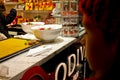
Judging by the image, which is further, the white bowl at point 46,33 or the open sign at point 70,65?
the white bowl at point 46,33

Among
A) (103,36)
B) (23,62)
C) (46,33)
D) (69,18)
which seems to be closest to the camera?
(103,36)

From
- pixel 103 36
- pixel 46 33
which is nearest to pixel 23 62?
pixel 46 33

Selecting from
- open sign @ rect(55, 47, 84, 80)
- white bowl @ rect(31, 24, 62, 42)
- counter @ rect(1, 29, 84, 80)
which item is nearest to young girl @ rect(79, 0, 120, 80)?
counter @ rect(1, 29, 84, 80)

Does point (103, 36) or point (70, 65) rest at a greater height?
point (103, 36)

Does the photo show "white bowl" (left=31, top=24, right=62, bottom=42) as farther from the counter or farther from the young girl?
the young girl

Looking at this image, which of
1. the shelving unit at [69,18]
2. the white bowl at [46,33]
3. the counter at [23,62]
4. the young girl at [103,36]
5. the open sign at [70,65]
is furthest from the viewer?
the shelving unit at [69,18]

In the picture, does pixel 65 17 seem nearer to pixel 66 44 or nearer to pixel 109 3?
pixel 66 44

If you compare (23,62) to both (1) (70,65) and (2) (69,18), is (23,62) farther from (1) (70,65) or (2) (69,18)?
(2) (69,18)

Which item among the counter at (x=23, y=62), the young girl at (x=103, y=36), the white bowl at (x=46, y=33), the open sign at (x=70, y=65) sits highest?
the young girl at (x=103, y=36)

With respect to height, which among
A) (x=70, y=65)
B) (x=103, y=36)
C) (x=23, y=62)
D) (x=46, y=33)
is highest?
(x=103, y=36)

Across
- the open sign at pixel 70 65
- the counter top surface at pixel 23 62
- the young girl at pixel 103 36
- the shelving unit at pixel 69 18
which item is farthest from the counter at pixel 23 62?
the young girl at pixel 103 36

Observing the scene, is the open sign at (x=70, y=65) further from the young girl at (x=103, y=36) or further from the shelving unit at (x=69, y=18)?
the young girl at (x=103, y=36)

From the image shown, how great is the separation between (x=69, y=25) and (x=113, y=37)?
184cm

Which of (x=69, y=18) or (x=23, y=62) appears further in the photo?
(x=69, y=18)
